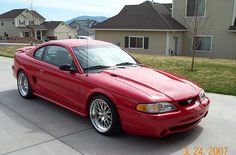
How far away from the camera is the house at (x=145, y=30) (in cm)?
2369

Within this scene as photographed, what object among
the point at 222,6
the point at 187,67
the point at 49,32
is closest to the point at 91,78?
the point at 187,67

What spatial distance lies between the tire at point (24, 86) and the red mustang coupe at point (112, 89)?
10 centimetres

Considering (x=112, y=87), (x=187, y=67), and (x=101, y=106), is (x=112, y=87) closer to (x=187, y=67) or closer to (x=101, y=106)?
(x=101, y=106)

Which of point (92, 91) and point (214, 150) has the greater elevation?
point (92, 91)

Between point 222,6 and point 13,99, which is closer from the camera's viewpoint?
point 13,99

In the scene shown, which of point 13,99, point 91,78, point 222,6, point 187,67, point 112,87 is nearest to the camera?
point 112,87

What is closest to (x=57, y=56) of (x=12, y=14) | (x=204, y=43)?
(x=204, y=43)

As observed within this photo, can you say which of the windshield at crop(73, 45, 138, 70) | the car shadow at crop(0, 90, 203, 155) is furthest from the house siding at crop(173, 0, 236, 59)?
the car shadow at crop(0, 90, 203, 155)

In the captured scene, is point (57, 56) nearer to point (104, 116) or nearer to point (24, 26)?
point (104, 116)

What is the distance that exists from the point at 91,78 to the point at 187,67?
6509mm

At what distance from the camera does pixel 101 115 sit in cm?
453

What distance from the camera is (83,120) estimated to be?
5.11m

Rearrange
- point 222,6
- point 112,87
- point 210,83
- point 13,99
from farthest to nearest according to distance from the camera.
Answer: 1. point 222,6
2. point 210,83
3. point 13,99
4. point 112,87
